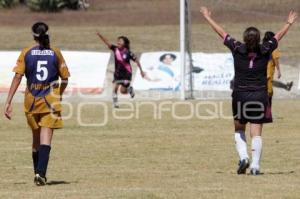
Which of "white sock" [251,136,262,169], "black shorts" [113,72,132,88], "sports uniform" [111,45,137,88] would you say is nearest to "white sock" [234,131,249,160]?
"white sock" [251,136,262,169]

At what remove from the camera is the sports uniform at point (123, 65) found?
2727 cm

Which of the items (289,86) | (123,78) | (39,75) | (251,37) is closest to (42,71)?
(39,75)

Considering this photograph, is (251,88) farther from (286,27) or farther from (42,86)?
(42,86)

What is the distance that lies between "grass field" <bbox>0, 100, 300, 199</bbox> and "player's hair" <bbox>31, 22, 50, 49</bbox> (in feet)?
5.45

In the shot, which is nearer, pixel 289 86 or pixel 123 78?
pixel 123 78

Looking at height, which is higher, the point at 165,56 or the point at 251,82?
the point at 251,82

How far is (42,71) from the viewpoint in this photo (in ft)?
39.9

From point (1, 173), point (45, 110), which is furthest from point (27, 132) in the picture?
point (45, 110)

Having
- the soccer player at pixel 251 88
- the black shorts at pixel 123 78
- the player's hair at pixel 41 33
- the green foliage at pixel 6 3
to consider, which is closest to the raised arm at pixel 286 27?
the soccer player at pixel 251 88

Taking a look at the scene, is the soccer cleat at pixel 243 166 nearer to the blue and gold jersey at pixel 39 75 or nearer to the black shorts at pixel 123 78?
the blue and gold jersey at pixel 39 75

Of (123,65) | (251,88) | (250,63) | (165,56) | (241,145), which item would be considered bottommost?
(165,56)

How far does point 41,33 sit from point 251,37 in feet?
8.57

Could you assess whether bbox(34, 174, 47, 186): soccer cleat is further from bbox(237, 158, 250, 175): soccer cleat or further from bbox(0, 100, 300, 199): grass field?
bbox(237, 158, 250, 175): soccer cleat

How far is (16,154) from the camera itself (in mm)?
16078
